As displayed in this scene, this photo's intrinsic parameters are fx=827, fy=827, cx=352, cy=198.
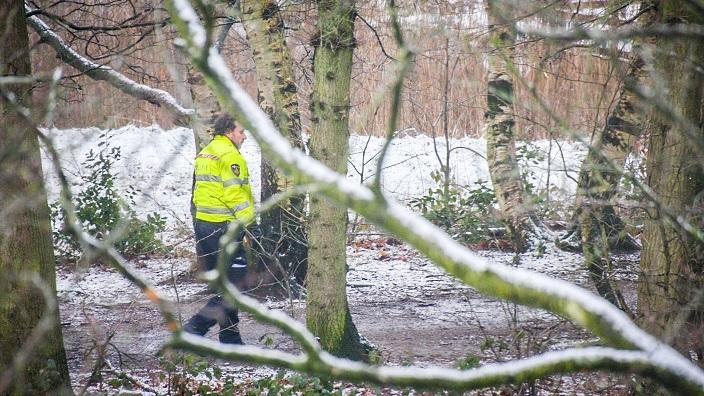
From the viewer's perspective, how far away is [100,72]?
7469 mm

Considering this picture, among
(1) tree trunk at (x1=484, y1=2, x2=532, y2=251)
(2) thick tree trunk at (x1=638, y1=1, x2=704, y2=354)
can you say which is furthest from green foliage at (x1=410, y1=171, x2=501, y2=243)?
(2) thick tree trunk at (x1=638, y1=1, x2=704, y2=354)

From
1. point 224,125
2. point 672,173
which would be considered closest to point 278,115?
point 224,125

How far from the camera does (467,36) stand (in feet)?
21.2

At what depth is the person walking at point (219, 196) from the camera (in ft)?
22.6

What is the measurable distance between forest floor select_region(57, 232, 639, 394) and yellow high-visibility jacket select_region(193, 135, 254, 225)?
85 centimetres

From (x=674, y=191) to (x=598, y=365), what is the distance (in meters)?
4.08

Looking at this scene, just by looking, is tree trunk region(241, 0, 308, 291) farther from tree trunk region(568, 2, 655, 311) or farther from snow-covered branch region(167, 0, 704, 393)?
snow-covered branch region(167, 0, 704, 393)

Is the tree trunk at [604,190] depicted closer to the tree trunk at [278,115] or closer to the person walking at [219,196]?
the person walking at [219,196]

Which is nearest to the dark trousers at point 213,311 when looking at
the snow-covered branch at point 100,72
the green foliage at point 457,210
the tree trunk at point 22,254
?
the snow-covered branch at point 100,72

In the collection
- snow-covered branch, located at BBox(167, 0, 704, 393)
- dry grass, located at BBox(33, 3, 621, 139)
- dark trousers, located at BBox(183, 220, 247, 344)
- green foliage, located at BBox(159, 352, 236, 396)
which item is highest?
dry grass, located at BBox(33, 3, 621, 139)

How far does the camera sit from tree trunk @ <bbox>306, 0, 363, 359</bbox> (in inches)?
253

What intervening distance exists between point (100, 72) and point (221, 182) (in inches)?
64.6

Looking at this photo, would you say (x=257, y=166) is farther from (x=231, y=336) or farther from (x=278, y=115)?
(x=231, y=336)

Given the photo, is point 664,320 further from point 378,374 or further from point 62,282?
point 62,282
